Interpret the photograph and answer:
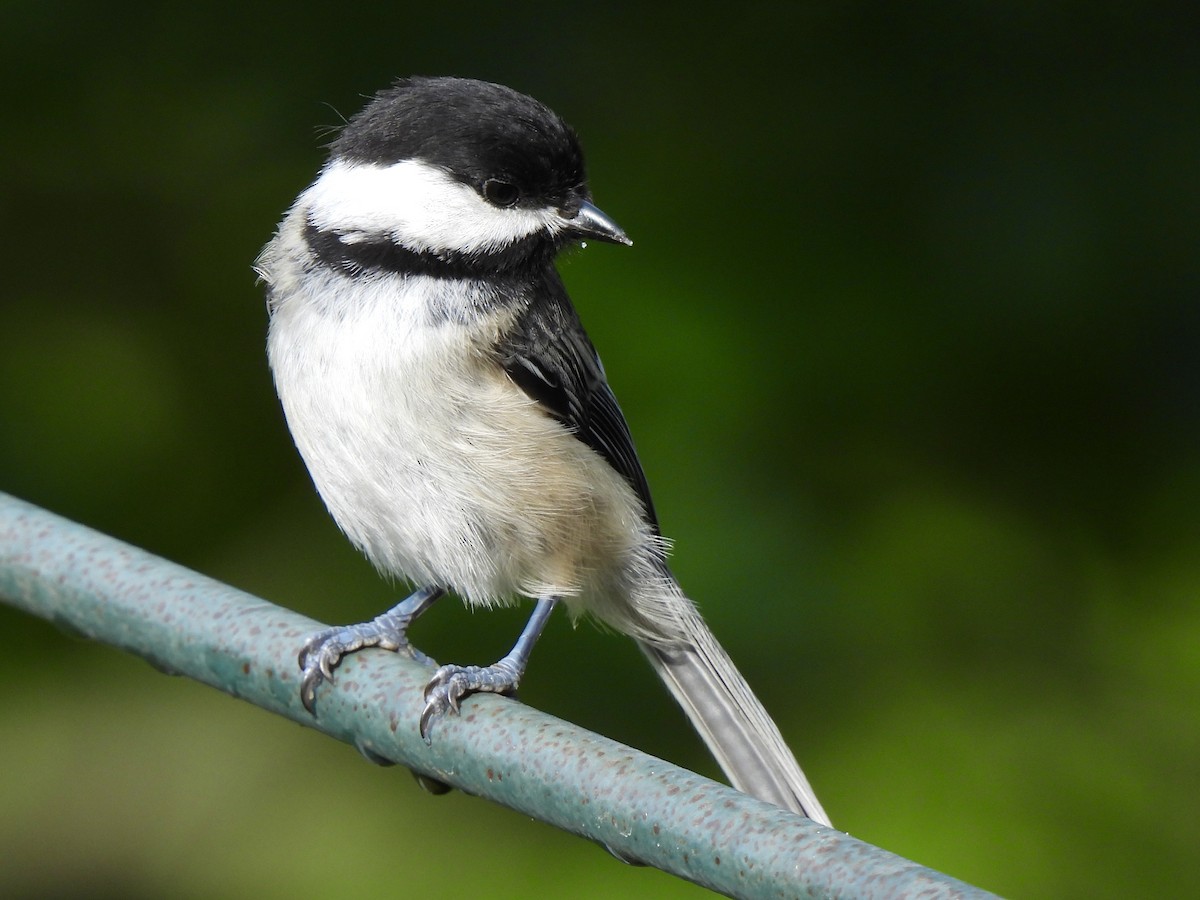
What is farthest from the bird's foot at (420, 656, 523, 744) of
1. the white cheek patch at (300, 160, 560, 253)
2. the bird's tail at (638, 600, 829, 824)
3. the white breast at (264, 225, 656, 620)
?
the white cheek patch at (300, 160, 560, 253)

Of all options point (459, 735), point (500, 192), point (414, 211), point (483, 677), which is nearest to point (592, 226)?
point (500, 192)

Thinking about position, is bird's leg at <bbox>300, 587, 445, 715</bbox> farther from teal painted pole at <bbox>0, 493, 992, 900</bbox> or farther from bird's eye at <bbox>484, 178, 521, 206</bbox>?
bird's eye at <bbox>484, 178, 521, 206</bbox>

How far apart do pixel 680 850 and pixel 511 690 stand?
2.35 ft

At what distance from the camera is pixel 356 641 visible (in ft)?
5.00

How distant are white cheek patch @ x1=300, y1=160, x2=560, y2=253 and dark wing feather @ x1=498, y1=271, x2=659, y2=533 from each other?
11 centimetres

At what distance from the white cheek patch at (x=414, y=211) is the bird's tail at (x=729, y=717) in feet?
1.95

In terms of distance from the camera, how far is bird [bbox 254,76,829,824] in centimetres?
152

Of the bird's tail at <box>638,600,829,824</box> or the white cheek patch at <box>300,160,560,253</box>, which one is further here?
the bird's tail at <box>638,600,829,824</box>

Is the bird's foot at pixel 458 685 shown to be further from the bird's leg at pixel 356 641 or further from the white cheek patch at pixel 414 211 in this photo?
the white cheek patch at pixel 414 211

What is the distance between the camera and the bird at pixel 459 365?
4.99ft

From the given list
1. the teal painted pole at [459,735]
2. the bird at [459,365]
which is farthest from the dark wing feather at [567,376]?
the teal painted pole at [459,735]

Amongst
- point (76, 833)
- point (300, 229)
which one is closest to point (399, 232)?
point (300, 229)

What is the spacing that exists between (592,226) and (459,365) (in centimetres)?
26

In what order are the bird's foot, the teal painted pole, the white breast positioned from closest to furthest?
the teal painted pole
the bird's foot
the white breast
